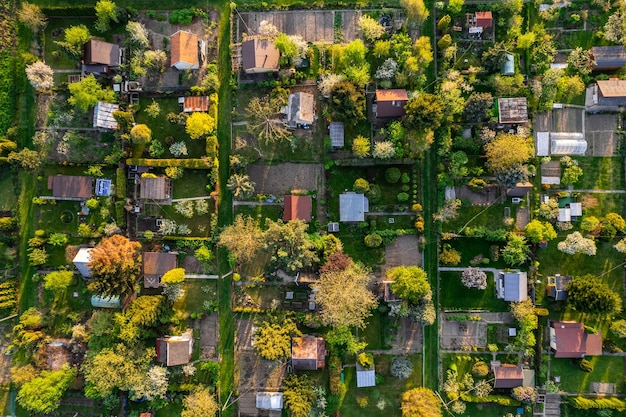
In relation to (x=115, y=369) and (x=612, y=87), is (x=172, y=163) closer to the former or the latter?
(x=115, y=369)

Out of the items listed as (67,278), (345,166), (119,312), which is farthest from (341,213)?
(67,278)

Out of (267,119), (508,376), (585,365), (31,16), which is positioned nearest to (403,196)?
(267,119)

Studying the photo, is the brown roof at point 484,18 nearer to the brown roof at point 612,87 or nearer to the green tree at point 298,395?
the brown roof at point 612,87

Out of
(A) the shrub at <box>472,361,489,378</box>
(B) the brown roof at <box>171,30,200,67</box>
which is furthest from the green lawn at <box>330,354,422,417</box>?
(B) the brown roof at <box>171,30,200,67</box>

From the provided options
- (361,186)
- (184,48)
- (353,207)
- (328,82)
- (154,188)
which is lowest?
(353,207)

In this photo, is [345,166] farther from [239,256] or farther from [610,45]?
[610,45]

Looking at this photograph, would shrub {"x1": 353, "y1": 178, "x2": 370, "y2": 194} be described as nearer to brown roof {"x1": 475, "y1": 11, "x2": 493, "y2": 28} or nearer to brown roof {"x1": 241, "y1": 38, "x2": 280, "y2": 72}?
brown roof {"x1": 241, "y1": 38, "x2": 280, "y2": 72}

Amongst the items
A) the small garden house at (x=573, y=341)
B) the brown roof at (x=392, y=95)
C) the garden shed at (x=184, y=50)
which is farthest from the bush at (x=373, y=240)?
the garden shed at (x=184, y=50)
